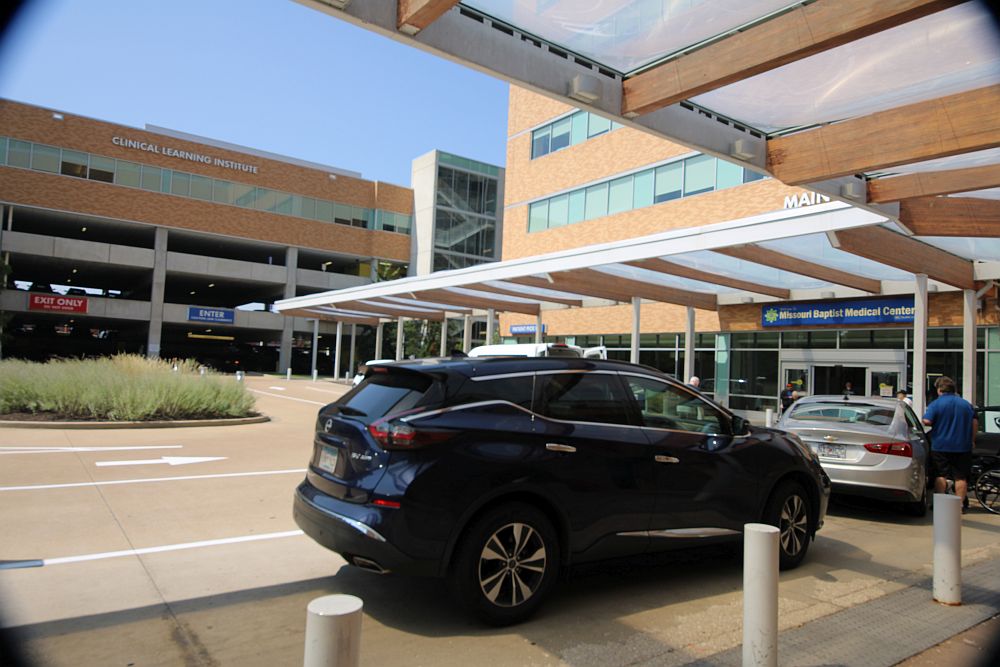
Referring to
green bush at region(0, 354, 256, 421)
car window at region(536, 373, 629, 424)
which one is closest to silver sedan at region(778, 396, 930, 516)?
car window at region(536, 373, 629, 424)

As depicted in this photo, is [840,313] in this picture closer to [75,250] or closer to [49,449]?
[49,449]

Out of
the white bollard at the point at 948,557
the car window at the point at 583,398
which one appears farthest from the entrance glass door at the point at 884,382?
the car window at the point at 583,398

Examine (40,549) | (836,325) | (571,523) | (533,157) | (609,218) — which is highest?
(533,157)

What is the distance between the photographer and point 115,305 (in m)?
46.7

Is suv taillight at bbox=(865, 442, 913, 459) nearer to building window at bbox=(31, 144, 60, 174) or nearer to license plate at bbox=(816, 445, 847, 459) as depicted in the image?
license plate at bbox=(816, 445, 847, 459)

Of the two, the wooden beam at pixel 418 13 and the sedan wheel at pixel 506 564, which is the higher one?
the wooden beam at pixel 418 13

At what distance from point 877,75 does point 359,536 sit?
255 inches

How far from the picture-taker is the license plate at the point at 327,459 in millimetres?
4655

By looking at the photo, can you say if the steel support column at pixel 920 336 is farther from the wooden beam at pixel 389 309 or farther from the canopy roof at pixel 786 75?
the wooden beam at pixel 389 309

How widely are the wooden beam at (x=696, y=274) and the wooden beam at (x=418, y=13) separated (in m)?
10.0

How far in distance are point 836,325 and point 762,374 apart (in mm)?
3389

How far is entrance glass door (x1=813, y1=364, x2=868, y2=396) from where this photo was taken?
766 inches

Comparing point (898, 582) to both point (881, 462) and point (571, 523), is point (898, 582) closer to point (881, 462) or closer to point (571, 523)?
point (881, 462)

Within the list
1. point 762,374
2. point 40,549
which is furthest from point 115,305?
point 40,549
